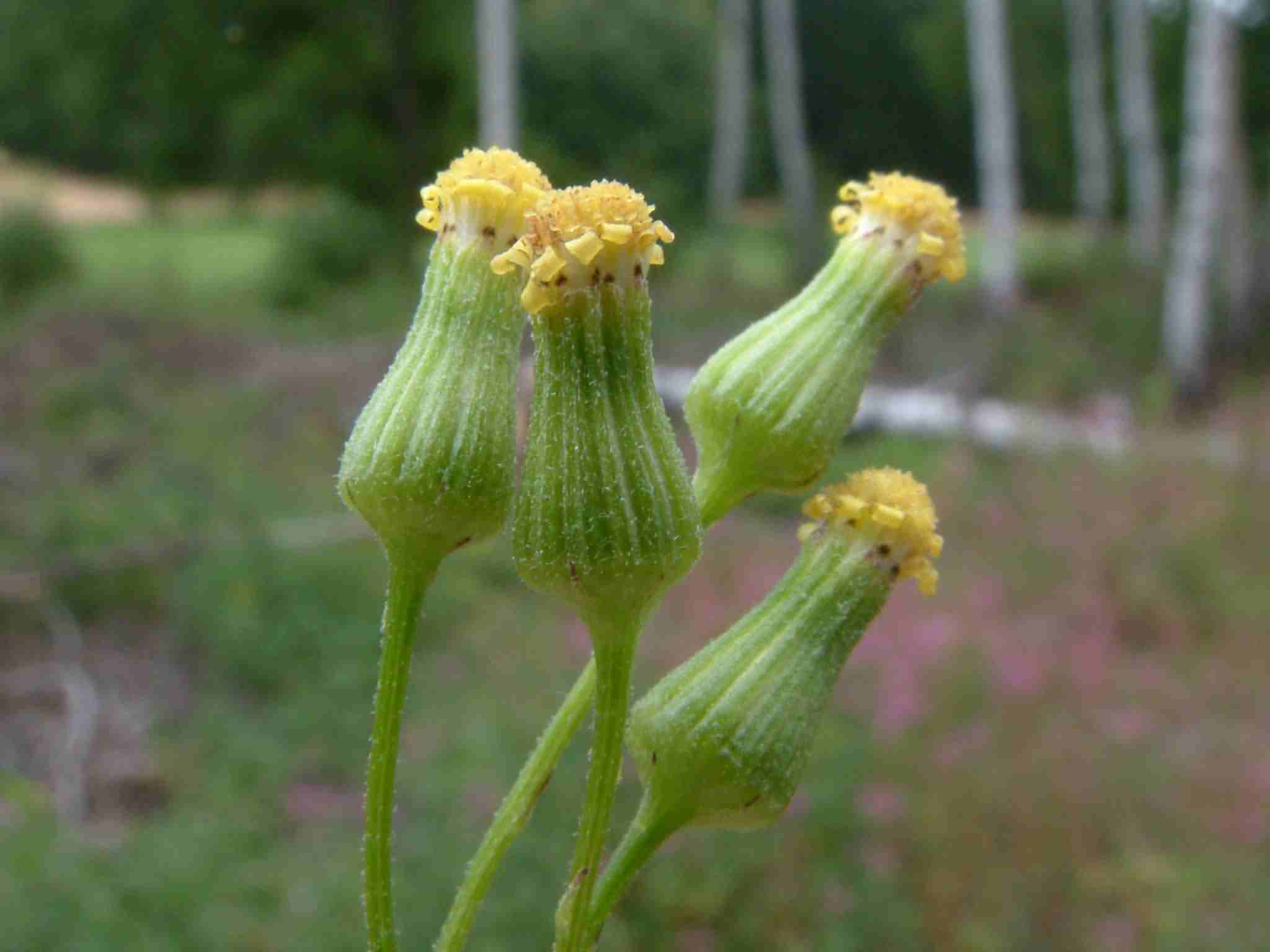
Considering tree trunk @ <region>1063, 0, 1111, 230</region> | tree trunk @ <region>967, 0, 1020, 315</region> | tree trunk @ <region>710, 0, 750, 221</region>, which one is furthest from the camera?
tree trunk @ <region>1063, 0, 1111, 230</region>

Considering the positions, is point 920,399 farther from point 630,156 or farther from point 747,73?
point 747,73

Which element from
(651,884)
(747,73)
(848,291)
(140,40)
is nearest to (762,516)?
(651,884)

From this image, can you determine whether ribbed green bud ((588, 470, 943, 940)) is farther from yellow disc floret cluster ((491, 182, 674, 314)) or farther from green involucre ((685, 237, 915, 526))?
yellow disc floret cluster ((491, 182, 674, 314))

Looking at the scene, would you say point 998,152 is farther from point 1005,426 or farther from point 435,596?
point 435,596

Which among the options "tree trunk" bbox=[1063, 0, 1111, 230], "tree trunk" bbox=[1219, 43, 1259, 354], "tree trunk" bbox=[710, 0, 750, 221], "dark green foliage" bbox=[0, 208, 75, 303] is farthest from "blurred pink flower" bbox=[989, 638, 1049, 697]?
"tree trunk" bbox=[1063, 0, 1111, 230]

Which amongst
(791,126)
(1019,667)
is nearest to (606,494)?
(1019,667)
